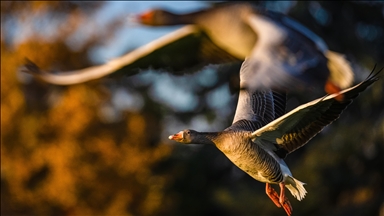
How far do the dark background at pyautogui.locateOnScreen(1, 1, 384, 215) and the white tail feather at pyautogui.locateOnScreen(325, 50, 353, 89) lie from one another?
10.8m

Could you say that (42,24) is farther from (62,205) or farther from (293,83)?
(293,83)

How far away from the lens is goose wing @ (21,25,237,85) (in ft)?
20.2

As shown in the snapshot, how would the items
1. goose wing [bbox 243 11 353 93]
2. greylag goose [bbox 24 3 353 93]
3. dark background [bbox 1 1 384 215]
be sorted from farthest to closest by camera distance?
dark background [bbox 1 1 384 215]
greylag goose [bbox 24 3 353 93]
goose wing [bbox 243 11 353 93]

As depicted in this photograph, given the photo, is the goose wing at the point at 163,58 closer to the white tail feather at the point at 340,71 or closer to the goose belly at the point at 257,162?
the white tail feather at the point at 340,71

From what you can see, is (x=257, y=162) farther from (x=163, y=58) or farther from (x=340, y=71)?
(x=163, y=58)

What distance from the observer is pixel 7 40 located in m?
22.0

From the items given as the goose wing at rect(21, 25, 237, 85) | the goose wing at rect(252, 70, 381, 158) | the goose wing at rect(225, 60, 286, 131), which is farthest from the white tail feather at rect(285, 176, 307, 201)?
the goose wing at rect(21, 25, 237, 85)

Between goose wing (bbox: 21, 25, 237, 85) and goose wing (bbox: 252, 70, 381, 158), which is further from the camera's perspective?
goose wing (bbox: 21, 25, 237, 85)

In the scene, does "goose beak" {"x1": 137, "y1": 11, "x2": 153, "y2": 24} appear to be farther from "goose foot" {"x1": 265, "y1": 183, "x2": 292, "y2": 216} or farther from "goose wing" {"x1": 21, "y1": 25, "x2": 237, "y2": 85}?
"goose foot" {"x1": 265, "y1": 183, "x2": 292, "y2": 216}

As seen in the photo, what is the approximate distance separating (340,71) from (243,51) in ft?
3.76

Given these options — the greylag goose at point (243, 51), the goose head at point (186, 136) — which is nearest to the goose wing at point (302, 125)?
the greylag goose at point (243, 51)

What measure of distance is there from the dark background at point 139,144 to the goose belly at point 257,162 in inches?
428

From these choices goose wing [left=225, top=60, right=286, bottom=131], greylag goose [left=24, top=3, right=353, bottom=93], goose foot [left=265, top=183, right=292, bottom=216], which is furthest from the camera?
goose wing [left=225, top=60, right=286, bottom=131]

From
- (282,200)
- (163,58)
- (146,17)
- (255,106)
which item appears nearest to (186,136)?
(255,106)
